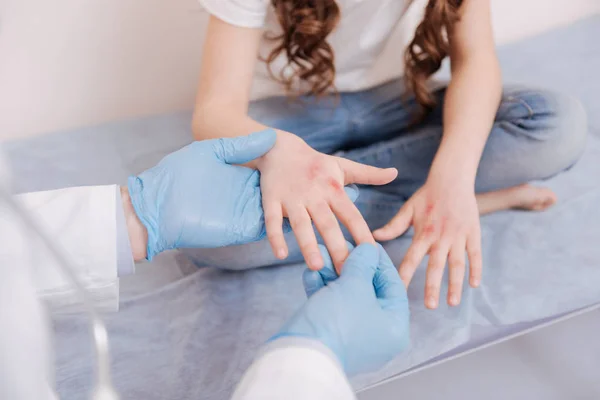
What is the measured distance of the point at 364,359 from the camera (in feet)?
1.89

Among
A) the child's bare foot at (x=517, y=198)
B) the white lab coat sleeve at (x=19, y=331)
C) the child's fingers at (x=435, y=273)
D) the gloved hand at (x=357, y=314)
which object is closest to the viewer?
the white lab coat sleeve at (x=19, y=331)

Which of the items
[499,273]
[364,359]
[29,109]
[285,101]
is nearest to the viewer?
[364,359]

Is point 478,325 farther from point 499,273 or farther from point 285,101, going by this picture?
point 285,101

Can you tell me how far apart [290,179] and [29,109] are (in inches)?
30.1

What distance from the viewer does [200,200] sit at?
0.69 m

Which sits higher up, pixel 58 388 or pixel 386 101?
pixel 386 101

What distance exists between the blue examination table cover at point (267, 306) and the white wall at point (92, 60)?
0.76 ft

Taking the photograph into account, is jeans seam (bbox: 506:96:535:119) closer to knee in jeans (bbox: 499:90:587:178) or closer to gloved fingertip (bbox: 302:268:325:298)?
knee in jeans (bbox: 499:90:587:178)

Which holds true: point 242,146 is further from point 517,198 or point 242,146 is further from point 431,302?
point 517,198

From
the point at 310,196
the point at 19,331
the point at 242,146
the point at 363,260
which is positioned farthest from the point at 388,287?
the point at 19,331

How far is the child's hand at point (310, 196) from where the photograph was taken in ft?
2.22

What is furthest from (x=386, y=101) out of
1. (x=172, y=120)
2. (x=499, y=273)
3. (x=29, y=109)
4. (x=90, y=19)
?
(x=29, y=109)

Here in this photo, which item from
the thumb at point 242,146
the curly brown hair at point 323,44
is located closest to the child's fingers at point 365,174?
the thumb at point 242,146

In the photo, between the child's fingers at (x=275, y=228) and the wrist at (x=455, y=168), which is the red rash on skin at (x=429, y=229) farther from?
the child's fingers at (x=275, y=228)
